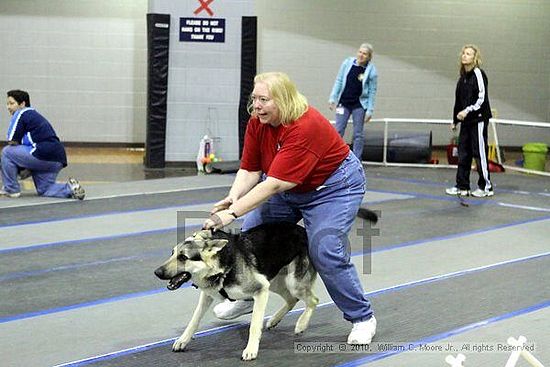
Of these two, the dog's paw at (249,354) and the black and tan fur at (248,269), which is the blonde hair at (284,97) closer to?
the black and tan fur at (248,269)

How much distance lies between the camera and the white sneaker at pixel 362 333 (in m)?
4.85

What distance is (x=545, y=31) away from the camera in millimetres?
16234

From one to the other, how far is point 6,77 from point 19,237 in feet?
25.0

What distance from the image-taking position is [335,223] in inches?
185

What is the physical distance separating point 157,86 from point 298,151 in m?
8.61

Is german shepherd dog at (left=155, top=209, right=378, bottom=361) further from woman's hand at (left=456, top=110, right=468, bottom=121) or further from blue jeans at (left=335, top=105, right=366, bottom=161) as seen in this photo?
blue jeans at (left=335, top=105, right=366, bottom=161)

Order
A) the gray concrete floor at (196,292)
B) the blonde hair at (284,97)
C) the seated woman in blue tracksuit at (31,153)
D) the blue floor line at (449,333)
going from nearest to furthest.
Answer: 1. the blonde hair at (284,97)
2. the blue floor line at (449,333)
3. the gray concrete floor at (196,292)
4. the seated woman in blue tracksuit at (31,153)

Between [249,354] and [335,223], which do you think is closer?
[249,354]

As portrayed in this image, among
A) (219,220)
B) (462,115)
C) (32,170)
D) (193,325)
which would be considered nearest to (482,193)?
(462,115)

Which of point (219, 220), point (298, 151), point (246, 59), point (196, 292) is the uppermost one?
point (246, 59)

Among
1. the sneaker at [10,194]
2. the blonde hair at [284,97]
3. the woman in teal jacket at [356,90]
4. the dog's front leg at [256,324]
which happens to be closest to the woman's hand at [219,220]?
the dog's front leg at [256,324]

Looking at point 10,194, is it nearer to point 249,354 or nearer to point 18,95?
point 18,95

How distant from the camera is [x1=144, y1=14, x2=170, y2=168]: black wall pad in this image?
12.7m

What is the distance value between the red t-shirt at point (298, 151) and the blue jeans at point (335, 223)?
71 millimetres
